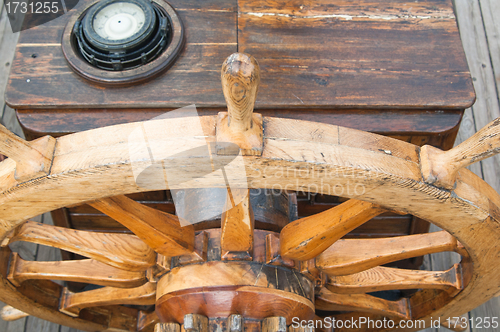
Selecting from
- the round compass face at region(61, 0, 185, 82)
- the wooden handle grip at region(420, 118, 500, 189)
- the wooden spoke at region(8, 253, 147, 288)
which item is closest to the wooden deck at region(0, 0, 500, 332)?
the wooden spoke at region(8, 253, 147, 288)

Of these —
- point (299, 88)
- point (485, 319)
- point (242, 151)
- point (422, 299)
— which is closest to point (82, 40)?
point (299, 88)

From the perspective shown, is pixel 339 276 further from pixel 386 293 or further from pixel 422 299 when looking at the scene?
pixel 386 293

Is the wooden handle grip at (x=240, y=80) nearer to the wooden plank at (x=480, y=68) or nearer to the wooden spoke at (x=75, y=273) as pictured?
the wooden spoke at (x=75, y=273)

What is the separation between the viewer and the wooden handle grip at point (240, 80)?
68cm

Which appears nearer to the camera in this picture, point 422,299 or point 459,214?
point 459,214

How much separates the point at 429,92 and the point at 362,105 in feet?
0.75

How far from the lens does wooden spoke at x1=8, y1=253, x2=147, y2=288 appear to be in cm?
129

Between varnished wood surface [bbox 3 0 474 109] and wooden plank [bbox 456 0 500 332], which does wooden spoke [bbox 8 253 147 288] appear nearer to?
varnished wood surface [bbox 3 0 474 109]

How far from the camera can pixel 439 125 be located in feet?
4.99

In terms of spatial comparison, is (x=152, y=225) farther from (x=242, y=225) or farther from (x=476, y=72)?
(x=476, y=72)

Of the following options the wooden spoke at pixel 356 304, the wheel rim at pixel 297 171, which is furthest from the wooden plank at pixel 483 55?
the wheel rim at pixel 297 171

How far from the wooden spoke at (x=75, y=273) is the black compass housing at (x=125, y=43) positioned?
0.64 m

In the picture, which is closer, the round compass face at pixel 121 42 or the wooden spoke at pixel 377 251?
the wooden spoke at pixel 377 251

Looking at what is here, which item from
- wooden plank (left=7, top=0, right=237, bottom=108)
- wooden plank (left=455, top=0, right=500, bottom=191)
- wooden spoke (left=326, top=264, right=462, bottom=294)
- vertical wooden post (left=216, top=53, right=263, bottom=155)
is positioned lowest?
wooden spoke (left=326, top=264, right=462, bottom=294)
